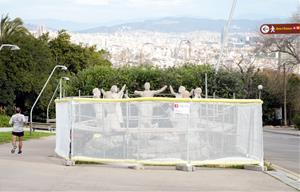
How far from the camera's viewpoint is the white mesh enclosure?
16172mm

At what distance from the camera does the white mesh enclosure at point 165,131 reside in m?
16.2

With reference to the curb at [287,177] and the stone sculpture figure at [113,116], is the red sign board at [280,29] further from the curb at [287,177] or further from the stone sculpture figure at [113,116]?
the stone sculpture figure at [113,116]

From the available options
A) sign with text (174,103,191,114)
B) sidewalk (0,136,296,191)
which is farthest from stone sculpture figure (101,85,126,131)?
sign with text (174,103,191,114)

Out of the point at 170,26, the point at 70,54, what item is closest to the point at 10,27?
the point at 70,54

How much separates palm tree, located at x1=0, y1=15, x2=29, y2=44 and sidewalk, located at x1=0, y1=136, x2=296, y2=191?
6915 cm

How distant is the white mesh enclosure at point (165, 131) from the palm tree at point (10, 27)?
68103 mm

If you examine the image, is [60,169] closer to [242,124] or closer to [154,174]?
[154,174]

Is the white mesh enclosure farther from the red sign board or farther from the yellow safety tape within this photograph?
the red sign board

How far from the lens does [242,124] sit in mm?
16734

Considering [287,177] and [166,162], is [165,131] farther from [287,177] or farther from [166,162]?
[287,177]

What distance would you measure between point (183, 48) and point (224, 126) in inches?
3574

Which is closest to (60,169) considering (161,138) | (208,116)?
(161,138)

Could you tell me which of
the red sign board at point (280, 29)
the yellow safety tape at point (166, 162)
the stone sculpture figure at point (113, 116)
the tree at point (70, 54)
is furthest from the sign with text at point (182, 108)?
the tree at point (70, 54)

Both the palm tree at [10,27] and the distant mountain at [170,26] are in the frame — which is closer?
the palm tree at [10,27]
